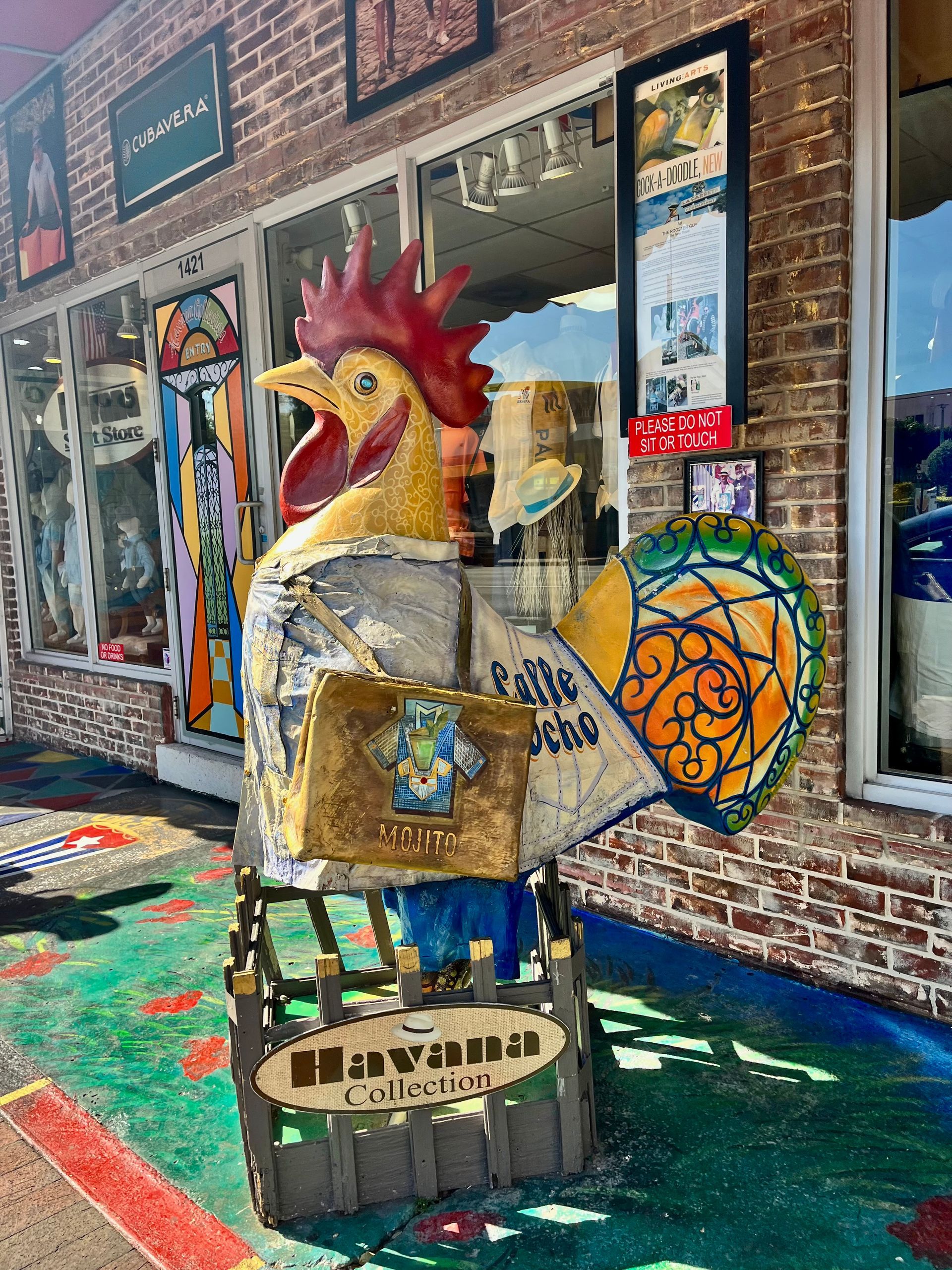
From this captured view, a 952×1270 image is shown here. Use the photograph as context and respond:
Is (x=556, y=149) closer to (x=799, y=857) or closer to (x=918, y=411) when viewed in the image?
(x=918, y=411)

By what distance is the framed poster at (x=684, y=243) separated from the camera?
9.29ft

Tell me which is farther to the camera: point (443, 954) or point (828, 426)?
point (828, 426)

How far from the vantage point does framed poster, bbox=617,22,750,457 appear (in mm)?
2832

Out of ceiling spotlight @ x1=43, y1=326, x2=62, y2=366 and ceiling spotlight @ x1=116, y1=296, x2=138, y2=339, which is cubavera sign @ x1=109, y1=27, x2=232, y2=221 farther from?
ceiling spotlight @ x1=43, y1=326, x2=62, y2=366

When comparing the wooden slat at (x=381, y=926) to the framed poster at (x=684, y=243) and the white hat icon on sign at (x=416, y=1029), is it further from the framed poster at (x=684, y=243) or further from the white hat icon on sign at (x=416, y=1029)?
the framed poster at (x=684, y=243)

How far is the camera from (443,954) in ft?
6.73

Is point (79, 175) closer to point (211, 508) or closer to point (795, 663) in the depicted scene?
point (211, 508)

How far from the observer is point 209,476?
17.0 feet

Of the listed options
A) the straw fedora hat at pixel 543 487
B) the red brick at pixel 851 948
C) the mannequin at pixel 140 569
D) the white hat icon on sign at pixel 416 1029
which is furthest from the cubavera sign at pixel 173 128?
the red brick at pixel 851 948

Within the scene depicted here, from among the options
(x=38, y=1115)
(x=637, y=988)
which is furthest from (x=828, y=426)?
(x=38, y=1115)

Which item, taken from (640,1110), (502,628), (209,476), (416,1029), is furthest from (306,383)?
(209,476)

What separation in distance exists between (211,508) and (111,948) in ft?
8.58

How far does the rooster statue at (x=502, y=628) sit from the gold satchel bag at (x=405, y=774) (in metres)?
0.13

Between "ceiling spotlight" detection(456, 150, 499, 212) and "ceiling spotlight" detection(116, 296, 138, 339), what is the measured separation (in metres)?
2.76
